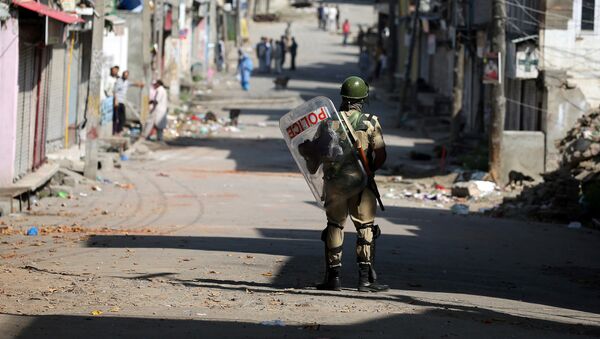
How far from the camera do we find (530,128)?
2859cm

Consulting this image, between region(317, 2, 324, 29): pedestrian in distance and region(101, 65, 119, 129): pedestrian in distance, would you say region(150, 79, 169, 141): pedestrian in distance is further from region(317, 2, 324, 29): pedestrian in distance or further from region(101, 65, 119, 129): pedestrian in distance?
region(317, 2, 324, 29): pedestrian in distance

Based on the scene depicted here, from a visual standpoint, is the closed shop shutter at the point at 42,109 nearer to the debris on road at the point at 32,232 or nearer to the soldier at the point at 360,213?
the debris on road at the point at 32,232

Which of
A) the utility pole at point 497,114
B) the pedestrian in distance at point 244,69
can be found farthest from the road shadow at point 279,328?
the pedestrian in distance at point 244,69

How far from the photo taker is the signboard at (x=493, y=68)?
24719 millimetres

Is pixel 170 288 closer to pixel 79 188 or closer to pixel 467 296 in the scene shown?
pixel 467 296

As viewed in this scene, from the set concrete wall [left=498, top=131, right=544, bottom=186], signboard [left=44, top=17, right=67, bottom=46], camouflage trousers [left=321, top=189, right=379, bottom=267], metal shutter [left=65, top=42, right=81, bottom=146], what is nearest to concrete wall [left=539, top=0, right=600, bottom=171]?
concrete wall [left=498, top=131, right=544, bottom=186]

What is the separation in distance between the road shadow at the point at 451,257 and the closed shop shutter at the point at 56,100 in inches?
340

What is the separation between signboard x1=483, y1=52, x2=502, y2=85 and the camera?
24.7 m

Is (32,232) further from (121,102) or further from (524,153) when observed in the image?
(121,102)

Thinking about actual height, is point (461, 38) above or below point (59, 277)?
above

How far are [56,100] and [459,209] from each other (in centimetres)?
887

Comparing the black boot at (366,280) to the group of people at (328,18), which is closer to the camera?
the black boot at (366,280)

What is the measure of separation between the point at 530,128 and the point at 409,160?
3426 mm

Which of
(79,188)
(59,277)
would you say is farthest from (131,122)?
(59,277)
